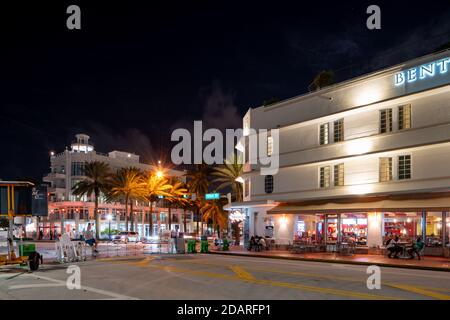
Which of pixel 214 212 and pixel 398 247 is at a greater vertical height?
pixel 398 247

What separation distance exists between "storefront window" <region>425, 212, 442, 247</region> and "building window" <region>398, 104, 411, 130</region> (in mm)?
5598

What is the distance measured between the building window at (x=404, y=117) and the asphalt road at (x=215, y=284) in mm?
10911

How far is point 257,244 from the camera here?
3800 cm

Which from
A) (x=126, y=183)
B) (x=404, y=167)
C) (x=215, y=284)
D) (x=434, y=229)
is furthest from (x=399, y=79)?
(x=126, y=183)

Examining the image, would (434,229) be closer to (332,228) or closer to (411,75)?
(332,228)

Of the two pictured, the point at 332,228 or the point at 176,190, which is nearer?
the point at 332,228

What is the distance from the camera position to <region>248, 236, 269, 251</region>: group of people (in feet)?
125

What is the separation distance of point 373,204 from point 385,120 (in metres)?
5.61

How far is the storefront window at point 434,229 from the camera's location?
97.4 ft

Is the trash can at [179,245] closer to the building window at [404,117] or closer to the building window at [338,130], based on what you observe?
the building window at [338,130]

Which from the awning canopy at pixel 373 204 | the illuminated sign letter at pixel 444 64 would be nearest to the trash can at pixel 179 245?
the awning canopy at pixel 373 204

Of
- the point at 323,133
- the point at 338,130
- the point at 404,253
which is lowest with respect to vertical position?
the point at 404,253

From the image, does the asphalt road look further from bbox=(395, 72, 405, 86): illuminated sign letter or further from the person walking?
bbox=(395, 72, 405, 86): illuminated sign letter
